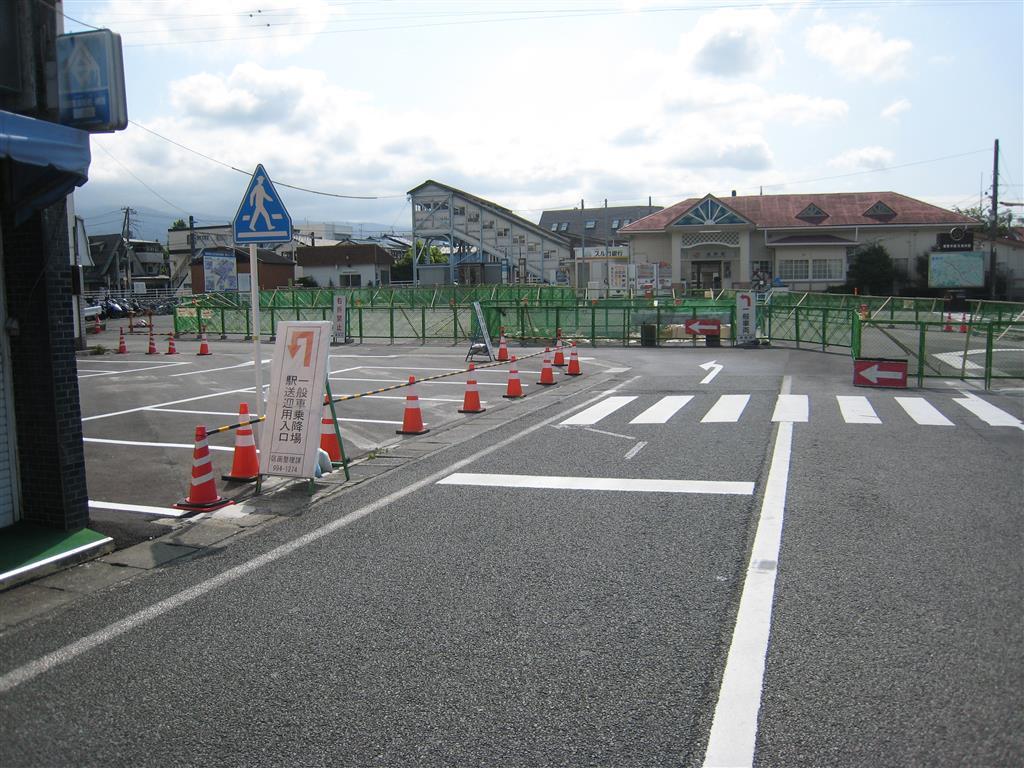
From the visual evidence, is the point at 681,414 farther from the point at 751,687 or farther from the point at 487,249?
the point at 487,249

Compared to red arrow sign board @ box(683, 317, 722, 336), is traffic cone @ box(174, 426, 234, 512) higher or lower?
lower

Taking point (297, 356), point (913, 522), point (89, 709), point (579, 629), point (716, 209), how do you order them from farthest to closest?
point (716, 209) → point (297, 356) → point (913, 522) → point (579, 629) → point (89, 709)

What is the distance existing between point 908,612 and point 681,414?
28.3 ft

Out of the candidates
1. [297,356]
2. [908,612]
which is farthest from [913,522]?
[297,356]

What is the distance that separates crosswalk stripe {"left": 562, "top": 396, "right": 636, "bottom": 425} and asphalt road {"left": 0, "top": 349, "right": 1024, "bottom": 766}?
3.85 meters

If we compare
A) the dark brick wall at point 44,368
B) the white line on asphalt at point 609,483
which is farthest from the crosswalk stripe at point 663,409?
the dark brick wall at point 44,368

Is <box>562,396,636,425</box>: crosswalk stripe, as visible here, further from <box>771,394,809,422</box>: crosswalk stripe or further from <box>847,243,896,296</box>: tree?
<box>847,243,896,296</box>: tree

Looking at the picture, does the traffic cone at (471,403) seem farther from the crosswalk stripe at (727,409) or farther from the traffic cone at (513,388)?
the crosswalk stripe at (727,409)

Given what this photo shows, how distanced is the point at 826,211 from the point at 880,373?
45773 millimetres

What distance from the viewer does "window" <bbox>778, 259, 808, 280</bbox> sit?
57.3 meters

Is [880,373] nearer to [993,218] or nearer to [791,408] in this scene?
[791,408]

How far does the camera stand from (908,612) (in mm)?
5246

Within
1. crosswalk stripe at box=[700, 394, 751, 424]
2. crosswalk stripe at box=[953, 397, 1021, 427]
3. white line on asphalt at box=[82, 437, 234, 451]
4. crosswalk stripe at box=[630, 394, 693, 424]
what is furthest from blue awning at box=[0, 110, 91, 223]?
crosswalk stripe at box=[953, 397, 1021, 427]

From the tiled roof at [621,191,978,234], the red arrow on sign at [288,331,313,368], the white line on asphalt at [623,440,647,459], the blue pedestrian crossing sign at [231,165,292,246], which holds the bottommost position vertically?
the white line on asphalt at [623,440,647,459]
